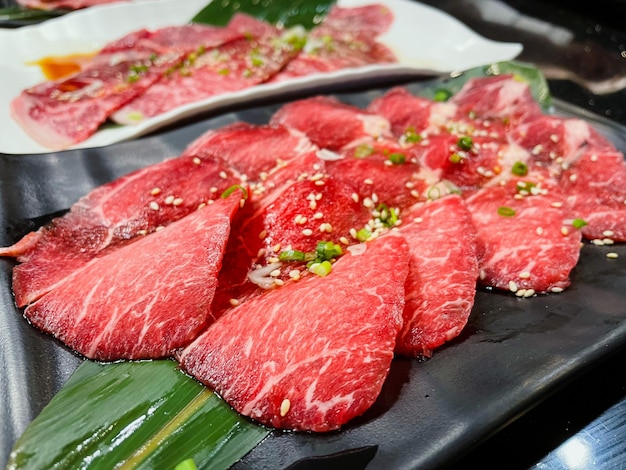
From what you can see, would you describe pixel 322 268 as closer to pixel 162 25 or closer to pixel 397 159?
pixel 397 159

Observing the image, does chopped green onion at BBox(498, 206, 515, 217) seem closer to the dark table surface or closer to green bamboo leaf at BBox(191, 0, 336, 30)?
the dark table surface

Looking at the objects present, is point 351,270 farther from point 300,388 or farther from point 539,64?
point 539,64

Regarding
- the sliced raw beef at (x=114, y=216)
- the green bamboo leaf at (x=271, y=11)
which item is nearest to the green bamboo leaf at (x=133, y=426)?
the sliced raw beef at (x=114, y=216)

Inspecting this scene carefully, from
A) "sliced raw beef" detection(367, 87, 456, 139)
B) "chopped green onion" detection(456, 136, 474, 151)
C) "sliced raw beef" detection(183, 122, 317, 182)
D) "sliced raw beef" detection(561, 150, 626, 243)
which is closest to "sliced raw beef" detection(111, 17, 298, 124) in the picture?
"sliced raw beef" detection(183, 122, 317, 182)

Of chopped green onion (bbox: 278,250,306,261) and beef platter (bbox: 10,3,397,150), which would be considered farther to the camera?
beef platter (bbox: 10,3,397,150)

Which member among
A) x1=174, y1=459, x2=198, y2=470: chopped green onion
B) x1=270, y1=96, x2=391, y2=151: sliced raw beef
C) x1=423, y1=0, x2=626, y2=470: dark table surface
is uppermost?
x1=270, y1=96, x2=391, y2=151: sliced raw beef

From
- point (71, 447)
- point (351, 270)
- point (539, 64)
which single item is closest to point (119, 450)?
point (71, 447)
